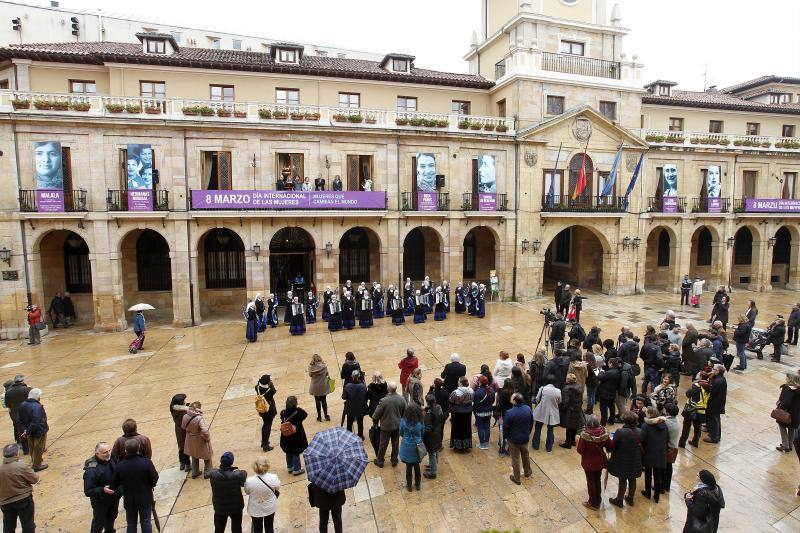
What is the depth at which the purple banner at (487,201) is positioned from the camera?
74.8ft

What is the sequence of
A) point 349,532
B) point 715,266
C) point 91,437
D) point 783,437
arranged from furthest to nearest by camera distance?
point 715,266, point 91,437, point 783,437, point 349,532

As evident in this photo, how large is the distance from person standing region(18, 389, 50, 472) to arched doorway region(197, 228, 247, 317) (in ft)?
46.0

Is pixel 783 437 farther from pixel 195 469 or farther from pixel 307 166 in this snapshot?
pixel 307 166

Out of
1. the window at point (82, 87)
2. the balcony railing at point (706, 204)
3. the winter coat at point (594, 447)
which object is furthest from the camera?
the balcony railing at point (706, 204)

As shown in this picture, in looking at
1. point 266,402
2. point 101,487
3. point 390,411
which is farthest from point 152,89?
point 390,411

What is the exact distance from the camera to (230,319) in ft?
68.6

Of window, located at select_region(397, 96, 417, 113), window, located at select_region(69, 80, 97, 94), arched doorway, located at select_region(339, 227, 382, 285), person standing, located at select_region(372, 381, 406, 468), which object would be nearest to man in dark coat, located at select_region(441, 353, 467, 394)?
person standing, located at select_region(372, 381, 406, 468)

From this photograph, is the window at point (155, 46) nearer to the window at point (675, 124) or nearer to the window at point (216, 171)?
the window at point (216, 171)

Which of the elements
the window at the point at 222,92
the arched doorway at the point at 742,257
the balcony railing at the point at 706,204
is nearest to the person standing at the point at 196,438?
the window at the point at 222,92

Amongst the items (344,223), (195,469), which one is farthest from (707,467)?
(344,223)

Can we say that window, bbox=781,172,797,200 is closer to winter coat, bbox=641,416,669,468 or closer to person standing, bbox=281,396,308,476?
winter coat, bbox=641,416,669,468

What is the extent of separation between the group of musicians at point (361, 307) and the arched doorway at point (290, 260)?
3.68 metres

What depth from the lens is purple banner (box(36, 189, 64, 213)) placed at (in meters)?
17.7

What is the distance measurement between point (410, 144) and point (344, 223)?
5.26 metres
